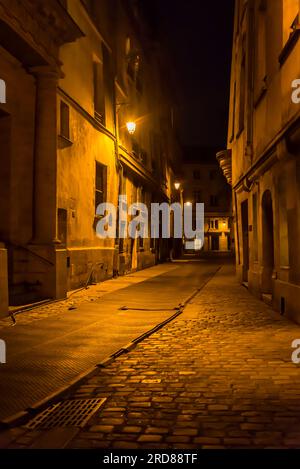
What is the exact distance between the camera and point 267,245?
42.8ft

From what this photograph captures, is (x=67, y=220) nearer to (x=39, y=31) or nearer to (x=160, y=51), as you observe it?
(x=39, y=31)

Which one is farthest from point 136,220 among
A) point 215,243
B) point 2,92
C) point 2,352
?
point 215,243

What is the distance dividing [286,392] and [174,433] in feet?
5.54

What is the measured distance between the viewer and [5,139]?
11922 mm

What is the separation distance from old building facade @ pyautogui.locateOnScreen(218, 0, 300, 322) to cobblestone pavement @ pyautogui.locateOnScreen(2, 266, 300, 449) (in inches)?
86.7

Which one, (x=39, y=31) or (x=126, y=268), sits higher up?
(x=39, y=31)

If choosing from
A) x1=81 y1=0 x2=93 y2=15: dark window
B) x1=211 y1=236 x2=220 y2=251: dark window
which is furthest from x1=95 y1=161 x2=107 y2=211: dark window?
x1=211 y1=236 x2=220 y2=251: dark window

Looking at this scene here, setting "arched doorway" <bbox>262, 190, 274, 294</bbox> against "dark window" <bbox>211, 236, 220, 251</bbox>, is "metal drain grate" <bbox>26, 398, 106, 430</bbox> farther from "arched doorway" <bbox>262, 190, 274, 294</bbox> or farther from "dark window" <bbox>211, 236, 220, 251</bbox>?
"dark window" <bbox>211, 236, 220, 251</bbox>

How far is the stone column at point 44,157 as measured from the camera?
42.1 feet

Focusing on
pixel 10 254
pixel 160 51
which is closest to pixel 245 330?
pixel 10 254
